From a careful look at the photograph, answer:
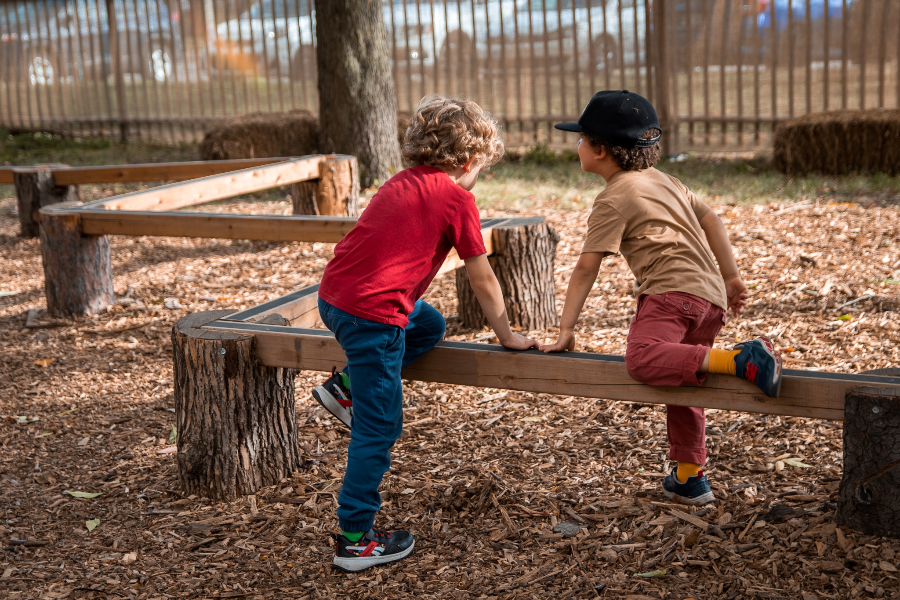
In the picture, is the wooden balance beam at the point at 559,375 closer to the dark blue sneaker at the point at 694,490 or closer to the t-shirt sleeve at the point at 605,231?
the t-shirt sleeve at the point at 605,231

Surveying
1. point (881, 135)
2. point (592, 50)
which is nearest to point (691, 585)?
point (881, 135)

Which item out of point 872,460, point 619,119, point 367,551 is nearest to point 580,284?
point 619,119

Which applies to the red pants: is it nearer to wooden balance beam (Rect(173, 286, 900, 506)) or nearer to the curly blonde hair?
wooden balance beam (Rect(173, 286, 900, 506))

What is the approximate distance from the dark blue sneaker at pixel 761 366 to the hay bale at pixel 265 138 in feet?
26.5

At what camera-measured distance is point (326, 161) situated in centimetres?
691

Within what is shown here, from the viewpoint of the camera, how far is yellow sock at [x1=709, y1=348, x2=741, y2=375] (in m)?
2.46

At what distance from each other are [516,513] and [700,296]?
96cm

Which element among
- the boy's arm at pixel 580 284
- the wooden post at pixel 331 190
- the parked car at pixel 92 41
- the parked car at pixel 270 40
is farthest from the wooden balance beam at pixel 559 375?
the parked car at pixel 92 41

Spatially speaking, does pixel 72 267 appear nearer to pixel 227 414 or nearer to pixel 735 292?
pixel 227 414

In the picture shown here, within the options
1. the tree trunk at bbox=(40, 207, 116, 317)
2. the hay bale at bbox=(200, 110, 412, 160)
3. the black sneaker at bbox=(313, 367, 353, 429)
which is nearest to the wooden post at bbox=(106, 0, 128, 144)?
the hay bale at bbox=(200, 110, 412, 160)

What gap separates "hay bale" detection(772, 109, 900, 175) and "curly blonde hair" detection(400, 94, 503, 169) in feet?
21.1

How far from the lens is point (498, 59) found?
34.4 ft

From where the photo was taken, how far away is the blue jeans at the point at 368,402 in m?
2.60

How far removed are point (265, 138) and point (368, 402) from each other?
795cm
